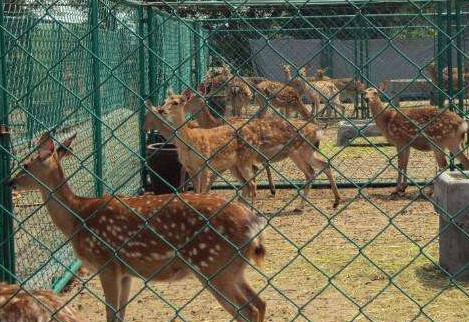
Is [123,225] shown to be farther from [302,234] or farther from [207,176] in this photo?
[207,176]

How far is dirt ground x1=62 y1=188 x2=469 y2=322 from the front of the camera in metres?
6.21

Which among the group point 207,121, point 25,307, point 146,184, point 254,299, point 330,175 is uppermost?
point 25,307

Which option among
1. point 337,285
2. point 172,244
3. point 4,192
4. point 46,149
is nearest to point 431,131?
point 337,285

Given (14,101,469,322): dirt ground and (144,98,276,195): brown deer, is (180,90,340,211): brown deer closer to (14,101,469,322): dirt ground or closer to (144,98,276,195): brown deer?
(144,98,276,195): brown deer

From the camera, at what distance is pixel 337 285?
6.99 meters

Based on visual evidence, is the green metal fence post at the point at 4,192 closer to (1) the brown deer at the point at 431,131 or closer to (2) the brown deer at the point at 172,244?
(2) the brown deer at the point at 172,244

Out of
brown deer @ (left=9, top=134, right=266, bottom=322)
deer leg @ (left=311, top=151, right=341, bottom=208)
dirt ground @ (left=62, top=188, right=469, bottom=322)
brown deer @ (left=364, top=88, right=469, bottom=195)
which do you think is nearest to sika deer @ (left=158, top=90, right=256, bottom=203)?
deer leg @ (left=311, top=151, right=341, bottom=208)

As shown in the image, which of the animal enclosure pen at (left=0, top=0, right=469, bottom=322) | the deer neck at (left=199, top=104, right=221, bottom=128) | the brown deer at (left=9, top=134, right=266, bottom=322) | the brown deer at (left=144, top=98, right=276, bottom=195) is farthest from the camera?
the deer neck at (left=199, top=104, right=221, bottom=128)

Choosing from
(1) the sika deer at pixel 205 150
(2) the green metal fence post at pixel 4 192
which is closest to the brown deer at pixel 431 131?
(1) the sika deer at pixel 205 150

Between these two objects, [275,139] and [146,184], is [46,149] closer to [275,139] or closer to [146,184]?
[275,139]

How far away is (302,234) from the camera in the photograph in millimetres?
9062

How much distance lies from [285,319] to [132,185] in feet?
18.0

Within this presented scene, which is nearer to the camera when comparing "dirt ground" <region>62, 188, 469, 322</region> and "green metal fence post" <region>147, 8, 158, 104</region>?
"dirt ground" <region>62, 188, 469, 322</region>

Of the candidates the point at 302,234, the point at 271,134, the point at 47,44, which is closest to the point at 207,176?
the point at 271,134
